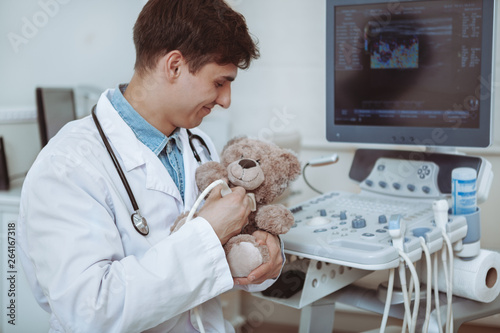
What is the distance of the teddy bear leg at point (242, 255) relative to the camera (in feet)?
3.49

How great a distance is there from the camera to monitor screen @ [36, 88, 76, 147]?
193 cm

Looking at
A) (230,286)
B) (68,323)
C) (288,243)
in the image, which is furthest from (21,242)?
(288,243)

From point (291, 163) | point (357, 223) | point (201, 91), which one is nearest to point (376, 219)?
point (357, 223)

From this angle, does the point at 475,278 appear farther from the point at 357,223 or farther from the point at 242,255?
the point at 242,255

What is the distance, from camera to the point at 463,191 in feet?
4.64

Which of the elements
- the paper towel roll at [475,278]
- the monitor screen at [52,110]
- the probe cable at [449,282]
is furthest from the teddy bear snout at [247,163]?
the monitor screen at [52,110]

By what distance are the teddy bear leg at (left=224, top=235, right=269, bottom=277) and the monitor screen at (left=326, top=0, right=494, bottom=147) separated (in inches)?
27.1

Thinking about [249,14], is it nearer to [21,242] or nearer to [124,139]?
[124,139]

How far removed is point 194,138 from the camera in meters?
1.39

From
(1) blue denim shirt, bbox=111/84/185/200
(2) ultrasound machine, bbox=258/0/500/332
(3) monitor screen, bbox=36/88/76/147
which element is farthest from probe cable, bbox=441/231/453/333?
(3) monitor screen, bbox=36/88/76/147

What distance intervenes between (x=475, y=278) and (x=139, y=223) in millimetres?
870

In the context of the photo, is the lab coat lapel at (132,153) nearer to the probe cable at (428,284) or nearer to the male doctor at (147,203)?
the male doctor at (147,203)

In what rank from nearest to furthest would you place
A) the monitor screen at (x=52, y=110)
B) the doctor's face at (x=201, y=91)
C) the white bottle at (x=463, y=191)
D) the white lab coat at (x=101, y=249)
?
the white lab coat at (x=101, y=249) → the doctor's face at (x=201, y=91) → the white bottle at (x=463, y=191) → the monitor screen at (x=52, y=110)

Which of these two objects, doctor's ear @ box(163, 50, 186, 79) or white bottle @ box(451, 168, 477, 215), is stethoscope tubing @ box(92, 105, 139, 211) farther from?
white bottle @ box(451, 168, 477, 215)
